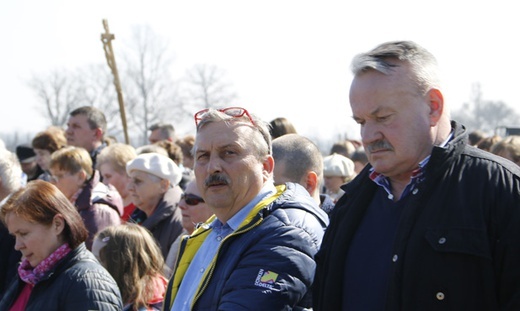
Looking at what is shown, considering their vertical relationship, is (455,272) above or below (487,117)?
above

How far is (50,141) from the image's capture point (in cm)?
986

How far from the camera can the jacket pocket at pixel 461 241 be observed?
2.61 m

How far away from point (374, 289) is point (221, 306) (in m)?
0.72

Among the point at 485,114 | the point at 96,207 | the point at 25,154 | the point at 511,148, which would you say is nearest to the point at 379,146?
the point at 511,148

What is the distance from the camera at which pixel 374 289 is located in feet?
9.71

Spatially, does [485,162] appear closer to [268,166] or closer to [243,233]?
[243,233]

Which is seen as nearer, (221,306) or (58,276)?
(221,306)

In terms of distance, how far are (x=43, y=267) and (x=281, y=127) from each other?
2972 mm

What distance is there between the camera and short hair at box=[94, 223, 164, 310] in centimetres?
481

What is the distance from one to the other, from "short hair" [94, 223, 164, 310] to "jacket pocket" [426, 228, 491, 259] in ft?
8.54

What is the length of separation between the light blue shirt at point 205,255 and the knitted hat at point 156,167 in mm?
3107

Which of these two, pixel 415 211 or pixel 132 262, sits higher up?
pixel 415 211

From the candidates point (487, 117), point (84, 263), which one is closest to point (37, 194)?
point (84, 263)

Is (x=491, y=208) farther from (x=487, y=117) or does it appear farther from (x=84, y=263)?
(x=487, y=117)
